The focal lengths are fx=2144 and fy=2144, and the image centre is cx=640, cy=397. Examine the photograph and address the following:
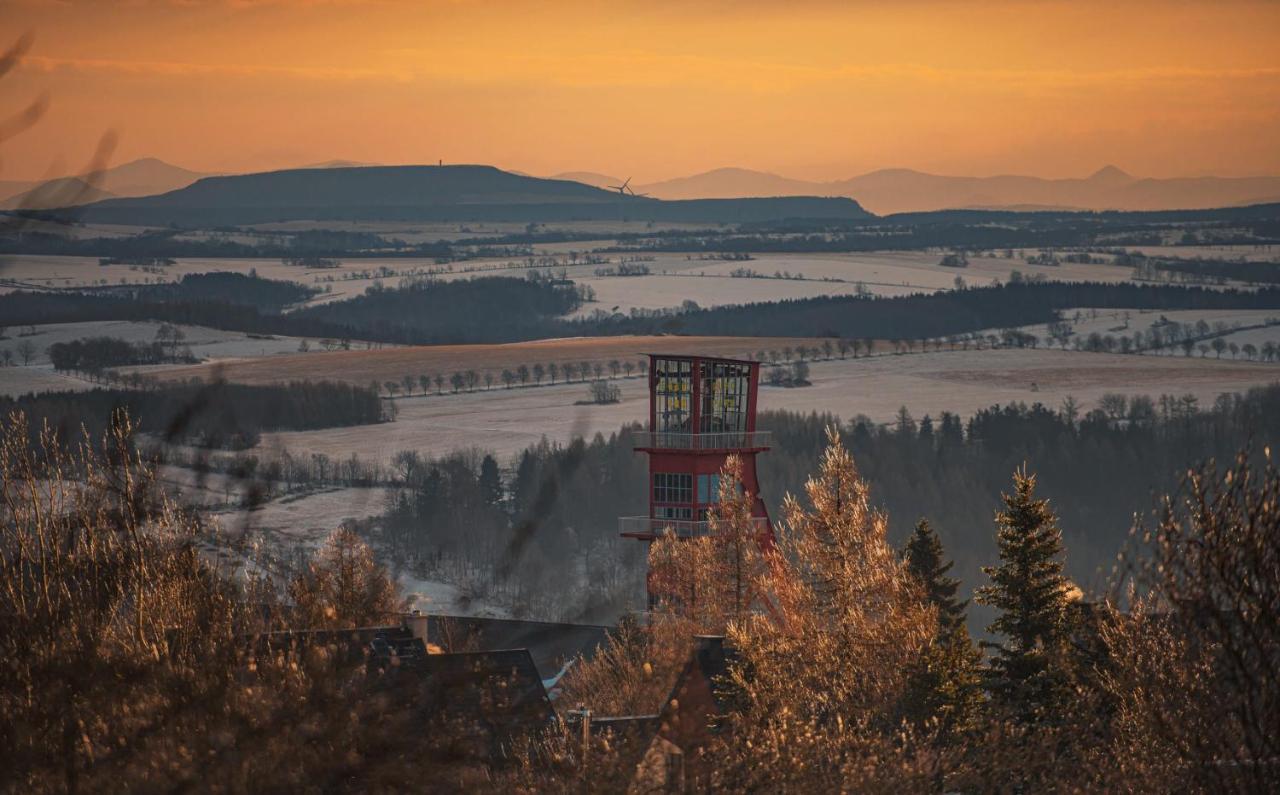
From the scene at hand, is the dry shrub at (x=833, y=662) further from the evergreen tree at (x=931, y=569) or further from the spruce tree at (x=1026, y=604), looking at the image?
the evergreen tree at (x=931, y=569)

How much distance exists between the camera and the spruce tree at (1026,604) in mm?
47484

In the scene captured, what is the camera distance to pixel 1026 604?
1923 inches

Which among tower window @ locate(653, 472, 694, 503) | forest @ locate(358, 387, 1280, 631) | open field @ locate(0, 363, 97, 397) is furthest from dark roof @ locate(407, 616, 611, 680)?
open field @ locate(0, 363, 97, 397)

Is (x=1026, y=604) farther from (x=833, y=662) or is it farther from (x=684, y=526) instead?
(x=684, y=526)

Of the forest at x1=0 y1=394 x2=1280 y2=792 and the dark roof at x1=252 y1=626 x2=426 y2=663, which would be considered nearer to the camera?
the forest at x1=0 y1=394 x2=1280 y2=792

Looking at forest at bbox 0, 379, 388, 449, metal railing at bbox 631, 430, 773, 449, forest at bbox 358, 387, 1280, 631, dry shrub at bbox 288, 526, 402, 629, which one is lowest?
forest at bbox 358, 387, 1280, 631

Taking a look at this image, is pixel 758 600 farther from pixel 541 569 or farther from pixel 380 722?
pixel 541 569

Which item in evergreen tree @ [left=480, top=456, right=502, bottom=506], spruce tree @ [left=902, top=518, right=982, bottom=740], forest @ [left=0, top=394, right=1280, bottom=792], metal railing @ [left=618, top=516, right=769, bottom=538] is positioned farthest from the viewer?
evergreen tree @ [left=480, top=456, right=502, bottom=506]

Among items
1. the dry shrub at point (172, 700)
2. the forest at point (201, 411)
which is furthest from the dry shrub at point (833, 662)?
the forest at point (201, 411)

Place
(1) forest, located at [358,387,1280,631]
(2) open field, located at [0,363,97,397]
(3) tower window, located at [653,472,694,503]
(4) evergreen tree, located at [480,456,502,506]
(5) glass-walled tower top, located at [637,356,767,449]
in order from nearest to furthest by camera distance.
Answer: (3) tower window, located at [653,472,694,503], (5) glass-walled tower top, located at [637,356,767,449], (1) forest, located at [358,387,1280,631], (4) evergreen tree, located at [480,456,502,506], (2) open field, located at [0,363,97,397]

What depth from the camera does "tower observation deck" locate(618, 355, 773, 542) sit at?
72.0 meters

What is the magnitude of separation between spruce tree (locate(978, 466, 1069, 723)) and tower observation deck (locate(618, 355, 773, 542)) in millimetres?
21913

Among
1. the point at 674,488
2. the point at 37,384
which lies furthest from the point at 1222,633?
the point at 37,384

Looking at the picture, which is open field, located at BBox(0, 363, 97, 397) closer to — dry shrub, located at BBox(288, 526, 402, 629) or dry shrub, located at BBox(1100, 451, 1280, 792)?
dry shrub, located at BBox(288, 526, 402, 629)
